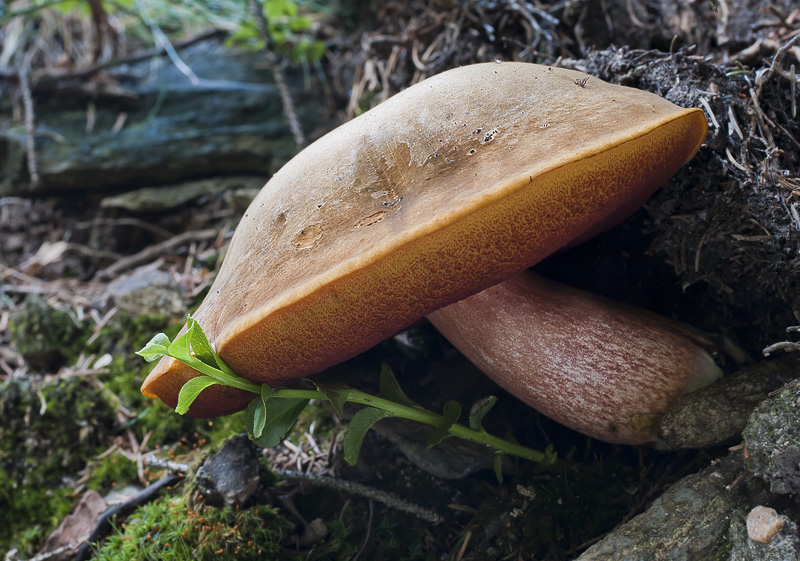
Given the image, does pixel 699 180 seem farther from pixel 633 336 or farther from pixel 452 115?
pixel 452 115

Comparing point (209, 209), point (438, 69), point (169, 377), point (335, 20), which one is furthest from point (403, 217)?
point (335, 20)

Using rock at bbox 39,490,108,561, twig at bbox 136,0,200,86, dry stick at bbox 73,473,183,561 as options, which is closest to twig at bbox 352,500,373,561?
dry stick at bbox 73,473,183,561

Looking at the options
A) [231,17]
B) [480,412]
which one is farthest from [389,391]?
[231,17]

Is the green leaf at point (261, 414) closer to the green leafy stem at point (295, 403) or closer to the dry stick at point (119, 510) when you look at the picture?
the green leafy stem at point (295, 403)

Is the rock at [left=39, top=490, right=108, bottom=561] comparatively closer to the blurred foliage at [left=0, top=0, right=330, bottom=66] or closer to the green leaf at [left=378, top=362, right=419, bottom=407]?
the green leaf at [left=378, top=362, right=419, bottom=407]

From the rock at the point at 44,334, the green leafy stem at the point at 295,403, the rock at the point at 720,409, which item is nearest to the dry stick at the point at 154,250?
the rock at the point at 44,334

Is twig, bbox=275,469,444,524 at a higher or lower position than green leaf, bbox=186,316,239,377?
lower
